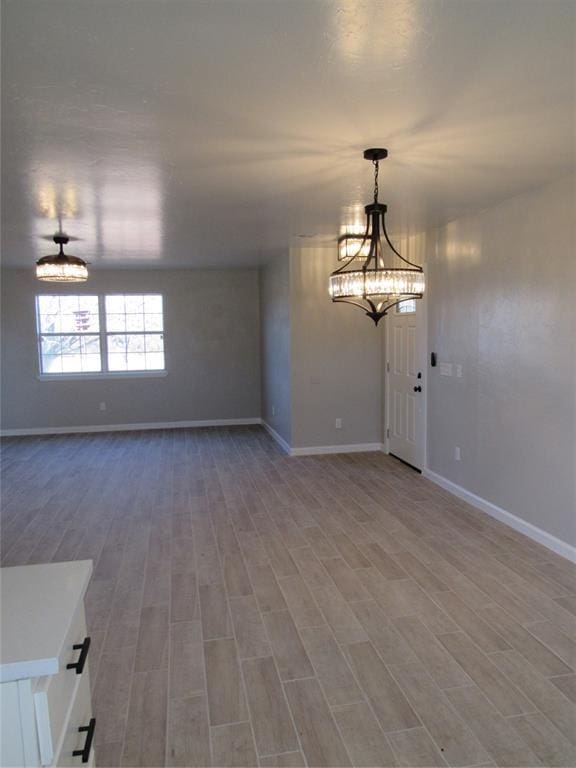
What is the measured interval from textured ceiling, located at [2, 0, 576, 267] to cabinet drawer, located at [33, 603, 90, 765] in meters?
1.71

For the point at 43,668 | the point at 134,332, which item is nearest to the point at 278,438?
the point at 134,332

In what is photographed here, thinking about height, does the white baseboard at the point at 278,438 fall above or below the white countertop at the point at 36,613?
below

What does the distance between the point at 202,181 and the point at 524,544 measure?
10.8 feet

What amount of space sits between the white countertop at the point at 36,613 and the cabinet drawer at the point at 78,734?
0.84 ft

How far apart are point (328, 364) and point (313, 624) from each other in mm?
3932

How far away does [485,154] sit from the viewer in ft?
9.37

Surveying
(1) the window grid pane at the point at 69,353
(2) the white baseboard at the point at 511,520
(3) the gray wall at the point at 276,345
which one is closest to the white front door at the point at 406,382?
(2) the white baseboard at the point at 511,520

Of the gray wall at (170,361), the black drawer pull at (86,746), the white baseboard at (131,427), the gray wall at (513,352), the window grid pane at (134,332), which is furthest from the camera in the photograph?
the window grid pane at (134,332)

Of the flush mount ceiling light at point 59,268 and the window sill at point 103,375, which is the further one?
the window sill at point 103,375

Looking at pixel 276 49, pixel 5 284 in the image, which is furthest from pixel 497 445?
pixel 5 284

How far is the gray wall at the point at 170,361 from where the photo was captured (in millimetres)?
7844

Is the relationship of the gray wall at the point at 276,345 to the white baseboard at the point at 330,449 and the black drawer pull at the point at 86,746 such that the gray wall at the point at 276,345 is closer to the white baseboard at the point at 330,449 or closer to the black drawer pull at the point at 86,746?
the white baseboard at the point at 330,449

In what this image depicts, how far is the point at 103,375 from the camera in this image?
26.6ft

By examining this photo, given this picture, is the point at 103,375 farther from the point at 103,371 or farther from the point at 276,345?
the point at 276,345
